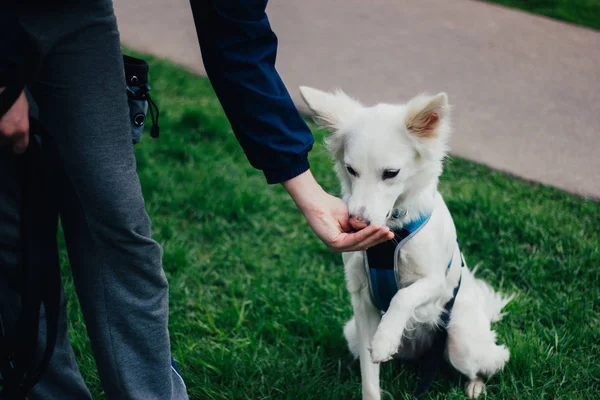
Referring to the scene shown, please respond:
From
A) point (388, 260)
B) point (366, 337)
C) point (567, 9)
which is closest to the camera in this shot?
point (388, 260)

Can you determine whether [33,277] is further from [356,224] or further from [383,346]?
[383,346]

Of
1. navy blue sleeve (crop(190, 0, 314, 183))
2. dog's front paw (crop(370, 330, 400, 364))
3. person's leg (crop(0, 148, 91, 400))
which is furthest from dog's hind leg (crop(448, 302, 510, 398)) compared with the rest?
person's leg (crop(0, 148, 91, 400))

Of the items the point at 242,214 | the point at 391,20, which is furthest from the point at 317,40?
the point at 242,214

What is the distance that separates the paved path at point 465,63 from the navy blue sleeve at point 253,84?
2670mm

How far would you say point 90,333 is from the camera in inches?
75.7

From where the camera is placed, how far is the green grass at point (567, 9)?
6184 mm

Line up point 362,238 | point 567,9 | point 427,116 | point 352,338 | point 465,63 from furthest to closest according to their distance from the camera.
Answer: point 567,9 < point 465,63 < point 352,338 < point 427,116 < point 362,238

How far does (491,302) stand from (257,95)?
157 centimetres

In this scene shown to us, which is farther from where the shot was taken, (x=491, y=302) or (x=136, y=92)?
(x=491, y=302)

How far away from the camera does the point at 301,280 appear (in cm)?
317

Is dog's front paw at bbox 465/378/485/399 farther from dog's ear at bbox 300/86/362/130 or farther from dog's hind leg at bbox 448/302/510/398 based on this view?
dog's ear at bbox 300/86/362/130

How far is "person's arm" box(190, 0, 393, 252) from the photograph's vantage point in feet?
5.48

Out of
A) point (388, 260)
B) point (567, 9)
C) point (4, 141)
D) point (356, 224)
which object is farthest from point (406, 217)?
point (567, 9)

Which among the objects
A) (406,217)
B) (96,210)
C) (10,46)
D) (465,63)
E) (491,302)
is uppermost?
(10,46)
